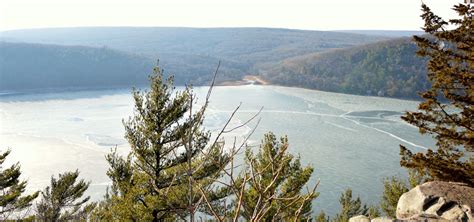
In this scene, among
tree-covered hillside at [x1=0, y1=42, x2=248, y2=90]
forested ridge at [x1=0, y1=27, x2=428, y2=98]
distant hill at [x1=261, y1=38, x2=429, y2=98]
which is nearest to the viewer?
distant hill at [x1=261, y1=38, x2=429, y2=98]

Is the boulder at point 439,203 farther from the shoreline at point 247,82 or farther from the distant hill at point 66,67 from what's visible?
the distant hill at point 66,67

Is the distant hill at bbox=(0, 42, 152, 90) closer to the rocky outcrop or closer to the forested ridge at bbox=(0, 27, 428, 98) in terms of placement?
the forested ridge at bbox=(0, 27, 428, 98)

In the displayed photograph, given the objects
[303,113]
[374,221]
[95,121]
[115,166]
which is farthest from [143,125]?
[303,113]

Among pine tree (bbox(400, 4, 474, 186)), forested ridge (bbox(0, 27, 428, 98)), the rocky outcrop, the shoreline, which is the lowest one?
the shoreline

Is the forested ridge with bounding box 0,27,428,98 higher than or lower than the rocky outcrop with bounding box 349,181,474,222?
lower

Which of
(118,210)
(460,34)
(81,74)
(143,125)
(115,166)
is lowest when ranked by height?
(81,74)

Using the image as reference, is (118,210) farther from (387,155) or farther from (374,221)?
(387,155)

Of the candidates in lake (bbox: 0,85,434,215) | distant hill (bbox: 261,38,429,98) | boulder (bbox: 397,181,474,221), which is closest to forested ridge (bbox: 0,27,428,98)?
distant hill (bbox: 261,38,429,98)
